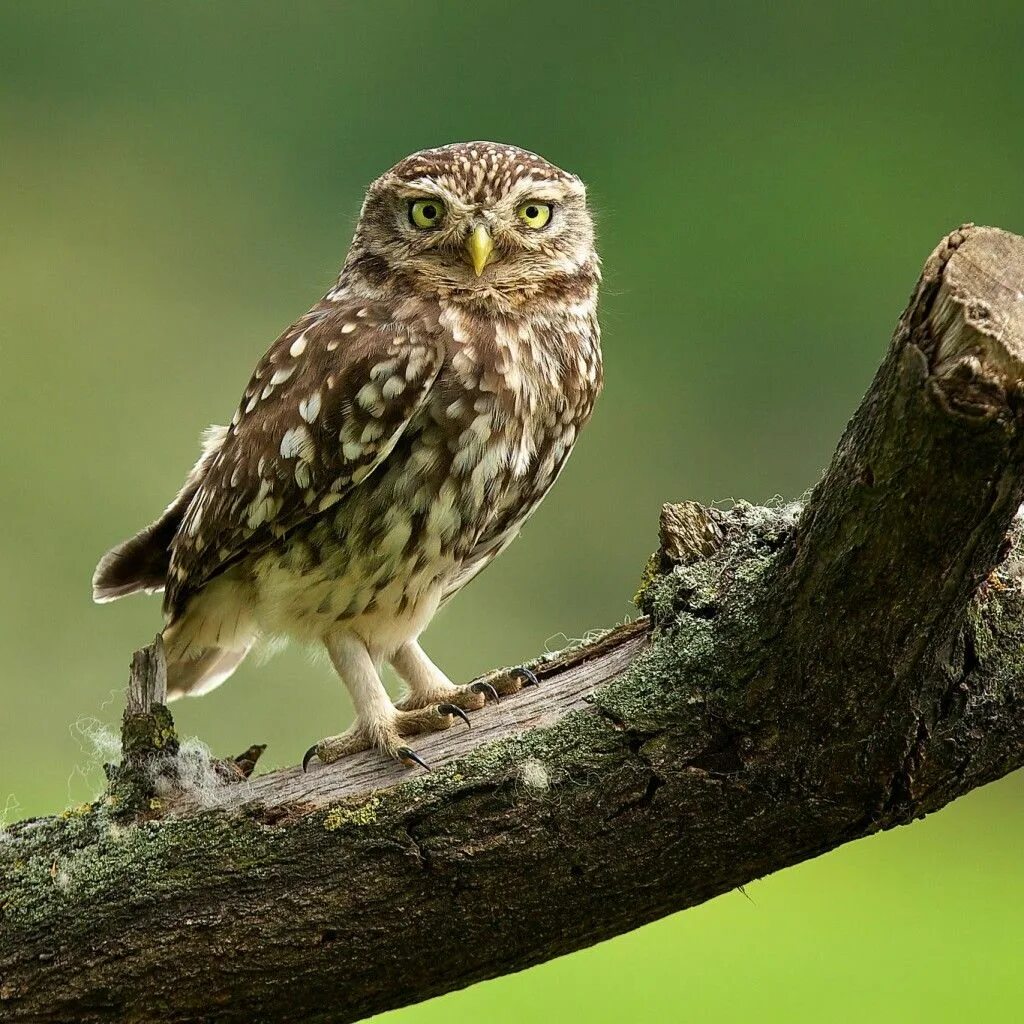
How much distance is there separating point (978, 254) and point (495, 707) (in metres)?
1.12

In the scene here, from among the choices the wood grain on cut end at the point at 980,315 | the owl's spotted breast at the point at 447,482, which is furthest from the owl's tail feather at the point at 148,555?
the wood grain on cut end at the point at 980,315

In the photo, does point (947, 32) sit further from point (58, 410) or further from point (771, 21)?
point (58, 410)

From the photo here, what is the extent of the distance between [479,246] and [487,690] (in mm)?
773

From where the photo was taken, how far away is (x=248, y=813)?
223cm

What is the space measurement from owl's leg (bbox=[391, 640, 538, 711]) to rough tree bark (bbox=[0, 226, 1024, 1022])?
71mm

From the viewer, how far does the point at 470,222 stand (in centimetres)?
261

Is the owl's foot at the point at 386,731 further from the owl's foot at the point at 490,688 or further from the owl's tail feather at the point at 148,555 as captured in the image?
the owl's tail feather at the point at 148,555

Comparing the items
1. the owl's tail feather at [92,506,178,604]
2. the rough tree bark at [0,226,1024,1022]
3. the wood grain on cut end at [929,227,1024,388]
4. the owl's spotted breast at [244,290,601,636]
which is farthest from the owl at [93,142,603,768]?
the wood grain on cut end at [929,227,1024,388]

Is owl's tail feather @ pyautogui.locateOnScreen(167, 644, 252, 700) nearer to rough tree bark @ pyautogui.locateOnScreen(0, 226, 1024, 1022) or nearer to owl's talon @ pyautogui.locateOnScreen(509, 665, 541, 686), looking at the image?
rough tree bark @ pyautogui.locateOnScreen(0, 226, 1024, 1022)

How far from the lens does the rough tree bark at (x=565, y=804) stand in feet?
6.26

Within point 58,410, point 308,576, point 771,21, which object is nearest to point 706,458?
point 771,21

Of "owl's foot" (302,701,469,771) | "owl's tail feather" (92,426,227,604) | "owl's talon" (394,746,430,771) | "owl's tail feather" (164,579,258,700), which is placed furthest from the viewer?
"owl's tail feather" (92,426,227,604)

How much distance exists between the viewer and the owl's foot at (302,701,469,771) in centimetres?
238

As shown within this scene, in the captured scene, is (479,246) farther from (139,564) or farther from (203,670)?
(203,670)
